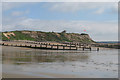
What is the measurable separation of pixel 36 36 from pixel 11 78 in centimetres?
14222

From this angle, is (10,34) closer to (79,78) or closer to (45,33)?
(45,33)

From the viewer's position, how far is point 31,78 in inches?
525

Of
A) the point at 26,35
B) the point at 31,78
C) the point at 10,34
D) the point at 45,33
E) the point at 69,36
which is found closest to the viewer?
the point at 31,78

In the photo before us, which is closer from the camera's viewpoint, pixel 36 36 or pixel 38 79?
pixel 38 79

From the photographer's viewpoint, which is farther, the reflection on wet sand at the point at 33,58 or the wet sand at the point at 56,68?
the reflection on wet sand at the point at 33,58

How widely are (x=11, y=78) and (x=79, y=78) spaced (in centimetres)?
448

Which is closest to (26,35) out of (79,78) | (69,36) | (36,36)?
(36,36)

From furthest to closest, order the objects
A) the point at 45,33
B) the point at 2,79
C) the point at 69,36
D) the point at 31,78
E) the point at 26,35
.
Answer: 1. the point at 69,36
2. the point at 45,33
3. the point at 26,35
4. the point at 31,78
5. the point at 2,79

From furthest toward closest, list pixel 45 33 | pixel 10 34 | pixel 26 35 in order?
pixel 45 33 < pixel 26 35 < pixel 10 34

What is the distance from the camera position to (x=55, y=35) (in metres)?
Answer: 172


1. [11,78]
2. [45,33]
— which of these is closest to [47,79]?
[11,78]

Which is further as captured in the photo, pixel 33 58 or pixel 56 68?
pixel 33 58

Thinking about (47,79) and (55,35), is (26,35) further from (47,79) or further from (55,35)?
(47,79)

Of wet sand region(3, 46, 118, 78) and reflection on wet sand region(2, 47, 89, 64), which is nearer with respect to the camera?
wet sand region(3, 46, 118, 78)
